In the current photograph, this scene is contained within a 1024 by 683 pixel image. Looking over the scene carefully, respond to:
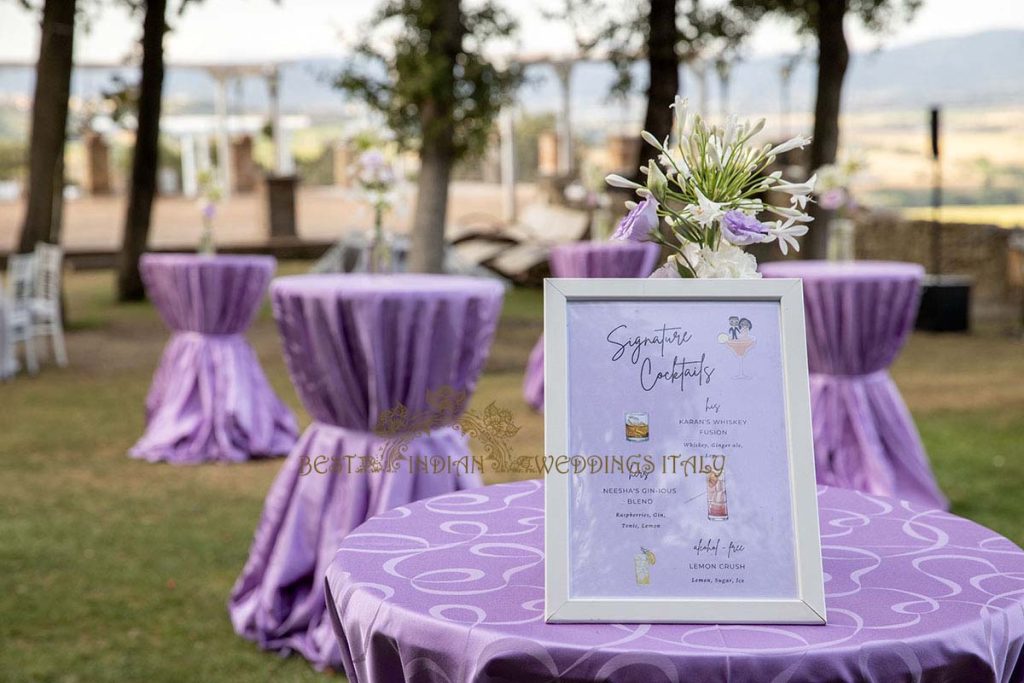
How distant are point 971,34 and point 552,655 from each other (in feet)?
76.9

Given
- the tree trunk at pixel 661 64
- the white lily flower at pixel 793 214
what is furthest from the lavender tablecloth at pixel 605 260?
the white lily flower at pixel 793 214

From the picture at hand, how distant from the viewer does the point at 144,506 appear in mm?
5320

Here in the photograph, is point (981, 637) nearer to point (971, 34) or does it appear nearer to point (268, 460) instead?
point (268, 460)

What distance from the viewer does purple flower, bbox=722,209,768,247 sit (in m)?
1.58

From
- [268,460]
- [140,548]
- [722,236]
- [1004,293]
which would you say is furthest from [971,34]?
[722,236]

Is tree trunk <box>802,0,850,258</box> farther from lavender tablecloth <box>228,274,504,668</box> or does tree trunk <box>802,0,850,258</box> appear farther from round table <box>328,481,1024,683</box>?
round table <box>328,481,1024,683</box>

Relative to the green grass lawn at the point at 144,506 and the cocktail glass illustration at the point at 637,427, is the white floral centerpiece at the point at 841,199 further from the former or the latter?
the cocktail glass illustration at the point at 637,427

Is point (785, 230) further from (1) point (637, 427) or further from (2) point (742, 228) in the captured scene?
(1) point (637, 427)

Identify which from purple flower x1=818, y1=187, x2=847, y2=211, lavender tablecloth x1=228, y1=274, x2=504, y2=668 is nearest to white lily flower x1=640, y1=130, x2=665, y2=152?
lavender tablecloth x1=228, y1=274, x2=504, y2=668

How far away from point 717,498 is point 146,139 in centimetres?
1245

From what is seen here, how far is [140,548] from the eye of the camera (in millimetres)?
4680

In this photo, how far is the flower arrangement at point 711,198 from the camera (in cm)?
160

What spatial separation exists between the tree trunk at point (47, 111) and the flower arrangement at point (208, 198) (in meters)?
3.23

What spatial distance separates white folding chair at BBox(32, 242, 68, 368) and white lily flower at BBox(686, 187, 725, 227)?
28.5 feet
